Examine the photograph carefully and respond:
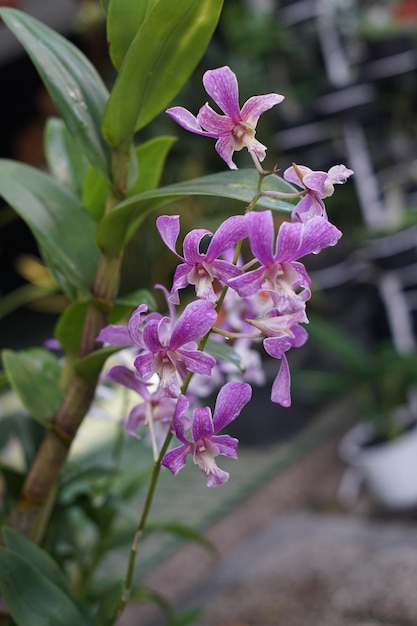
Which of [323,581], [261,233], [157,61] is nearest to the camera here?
[261,233]

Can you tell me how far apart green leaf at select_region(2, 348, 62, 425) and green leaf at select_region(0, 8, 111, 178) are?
0.47 ft

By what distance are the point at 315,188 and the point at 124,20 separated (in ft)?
0.58

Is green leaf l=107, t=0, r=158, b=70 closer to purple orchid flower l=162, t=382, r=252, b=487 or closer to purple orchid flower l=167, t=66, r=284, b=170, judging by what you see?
purple orchid flower l=167, t=66, r=284, b=170

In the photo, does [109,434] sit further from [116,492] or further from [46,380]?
[46,380]

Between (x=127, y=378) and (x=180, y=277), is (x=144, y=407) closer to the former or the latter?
(x=127, y=378)

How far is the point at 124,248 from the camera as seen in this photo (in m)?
0.50

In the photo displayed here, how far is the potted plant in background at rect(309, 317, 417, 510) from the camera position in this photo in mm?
1567

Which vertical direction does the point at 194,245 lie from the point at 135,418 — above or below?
above

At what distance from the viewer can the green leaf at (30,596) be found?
445 mm

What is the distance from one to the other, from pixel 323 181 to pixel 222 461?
1578 millimetres

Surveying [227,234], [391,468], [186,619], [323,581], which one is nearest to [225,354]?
[227,234]

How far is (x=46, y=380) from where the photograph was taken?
533 millimetres

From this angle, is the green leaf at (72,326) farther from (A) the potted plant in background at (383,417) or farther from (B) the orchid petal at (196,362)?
(A) the potted plant in background at (383,417)

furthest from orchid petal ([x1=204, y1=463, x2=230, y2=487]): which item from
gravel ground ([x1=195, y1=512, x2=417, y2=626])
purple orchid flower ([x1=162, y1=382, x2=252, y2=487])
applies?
gravel ground ([x1=195, y1=512, x2=417, y2=626])
